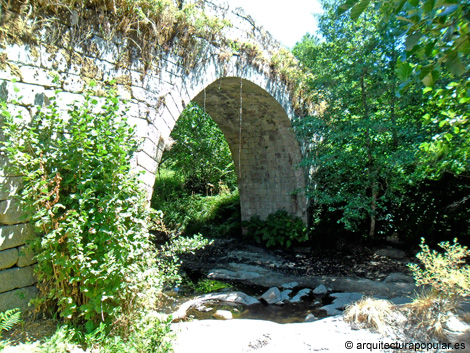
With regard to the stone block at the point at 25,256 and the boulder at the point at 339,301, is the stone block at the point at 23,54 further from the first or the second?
the boulder at the point at 339,301

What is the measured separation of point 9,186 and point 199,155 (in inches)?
350

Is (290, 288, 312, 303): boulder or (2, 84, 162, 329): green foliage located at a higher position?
(2, 84, 162, 329): green foliage

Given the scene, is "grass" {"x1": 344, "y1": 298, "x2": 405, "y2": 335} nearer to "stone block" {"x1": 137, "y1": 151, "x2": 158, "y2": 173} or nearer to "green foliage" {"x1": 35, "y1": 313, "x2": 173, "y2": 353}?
"green foliage" {"x1": 35, "y1": 313, "x2": 173, "y2": 353}

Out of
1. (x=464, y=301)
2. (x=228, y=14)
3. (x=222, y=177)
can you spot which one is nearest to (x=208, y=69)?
(x=228, y=14)

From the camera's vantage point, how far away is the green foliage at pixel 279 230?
8.54 metres

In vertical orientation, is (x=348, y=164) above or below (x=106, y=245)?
above

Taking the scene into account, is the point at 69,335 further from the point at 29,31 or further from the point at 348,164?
the point at 348,164

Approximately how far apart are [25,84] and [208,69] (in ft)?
9.12

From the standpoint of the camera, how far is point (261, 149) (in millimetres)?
8961

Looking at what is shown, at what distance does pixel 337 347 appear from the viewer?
330 cm

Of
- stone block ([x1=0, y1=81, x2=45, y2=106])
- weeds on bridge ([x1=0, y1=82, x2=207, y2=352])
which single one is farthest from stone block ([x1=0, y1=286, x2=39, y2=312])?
stone block ([x1=0, y1=81, x2=45, y2=106])

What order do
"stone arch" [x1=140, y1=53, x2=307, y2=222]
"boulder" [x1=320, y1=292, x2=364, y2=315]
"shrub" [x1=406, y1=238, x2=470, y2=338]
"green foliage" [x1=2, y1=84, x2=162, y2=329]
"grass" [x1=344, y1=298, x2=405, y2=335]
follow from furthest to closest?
"stone arch" [x1=140, y1=53, x2=307, y2=222], "boulder" [x1=320, y1=292, x2=364, y2=315], "grass" [x1=344, y1=298, x2=405, y2=335], "shrub" [x1=406, y1=238, x2=470, y2=338], "green foliage" [x1=2, y1=84, x2=162, y2=329]

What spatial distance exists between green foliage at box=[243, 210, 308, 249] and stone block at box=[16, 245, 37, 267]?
19.8 ft

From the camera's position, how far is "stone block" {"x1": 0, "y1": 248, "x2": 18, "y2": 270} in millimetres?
2898
